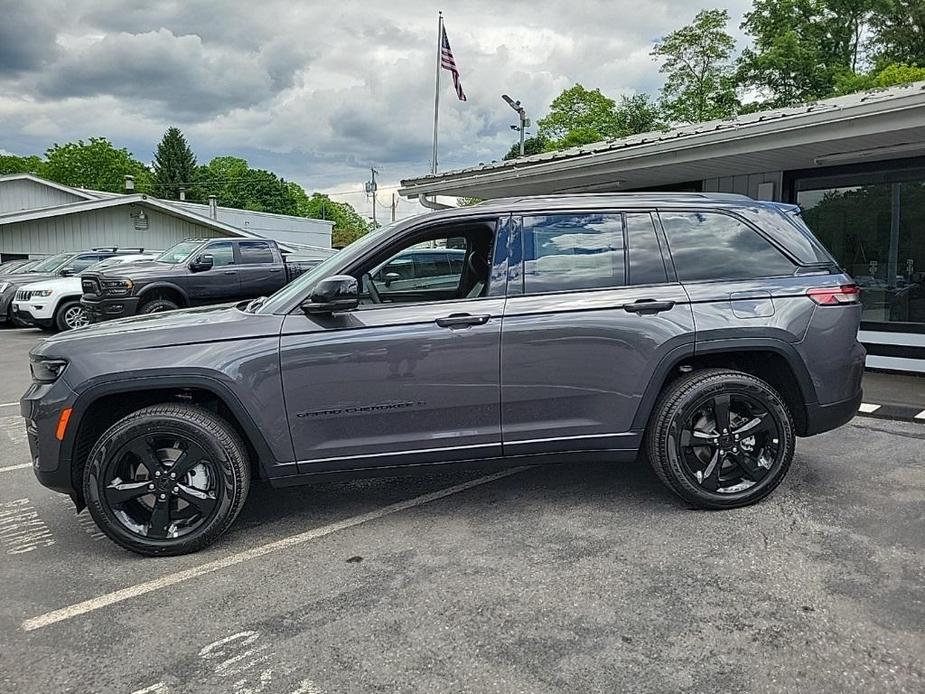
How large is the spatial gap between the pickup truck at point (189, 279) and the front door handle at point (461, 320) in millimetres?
7456

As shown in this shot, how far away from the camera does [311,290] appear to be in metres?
3.40

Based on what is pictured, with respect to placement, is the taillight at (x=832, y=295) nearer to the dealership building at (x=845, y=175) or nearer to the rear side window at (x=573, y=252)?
the rear side window at (x=573, y=252)

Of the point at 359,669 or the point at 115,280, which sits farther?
the point at 115,280

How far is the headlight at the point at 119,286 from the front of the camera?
33.0 feet

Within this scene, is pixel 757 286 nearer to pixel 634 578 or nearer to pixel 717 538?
pixel 717 538

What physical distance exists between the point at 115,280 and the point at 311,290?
8133 millimetres

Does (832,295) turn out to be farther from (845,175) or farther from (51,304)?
(51,304)

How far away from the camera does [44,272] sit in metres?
15.4

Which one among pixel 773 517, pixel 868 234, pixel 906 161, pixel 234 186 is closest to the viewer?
pixel 773 517

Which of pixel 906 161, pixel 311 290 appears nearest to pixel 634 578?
pixel 311 290

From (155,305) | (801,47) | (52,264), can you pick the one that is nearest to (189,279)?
(155,305)

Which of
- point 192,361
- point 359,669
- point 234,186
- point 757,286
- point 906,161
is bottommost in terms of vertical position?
point 359,669

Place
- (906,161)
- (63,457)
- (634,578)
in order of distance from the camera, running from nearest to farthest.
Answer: (634,578), (63,457), (906,161)

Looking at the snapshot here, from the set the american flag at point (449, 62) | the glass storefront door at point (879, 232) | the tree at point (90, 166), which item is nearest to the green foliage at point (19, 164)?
the tree at point (90, 166)
